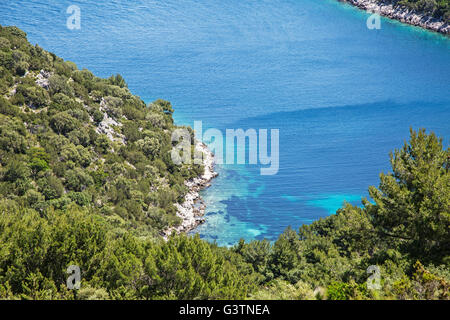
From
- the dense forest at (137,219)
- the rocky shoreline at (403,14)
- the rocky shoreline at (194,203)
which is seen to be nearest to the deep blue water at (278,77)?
the rocky shoreline at (194,203)

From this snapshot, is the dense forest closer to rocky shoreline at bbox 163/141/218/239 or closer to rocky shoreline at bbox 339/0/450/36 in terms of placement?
rocky shoreline at bbox 163/141/218/239

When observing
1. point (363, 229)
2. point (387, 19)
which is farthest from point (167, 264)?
point (387, 19)

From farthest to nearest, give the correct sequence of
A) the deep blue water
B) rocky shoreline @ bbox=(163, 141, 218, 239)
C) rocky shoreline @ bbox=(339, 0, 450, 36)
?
rocky shoreline @ bbox=(339, 0, 450, 36) → the deep blue water → rocky shoreline @ bbox=(163, 141, 218, 239)

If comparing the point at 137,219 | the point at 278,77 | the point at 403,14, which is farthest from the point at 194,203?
the point at 403,14

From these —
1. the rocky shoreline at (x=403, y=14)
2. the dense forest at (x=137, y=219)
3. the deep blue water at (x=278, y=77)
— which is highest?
the rocky shoreline at (x=403, y=14)

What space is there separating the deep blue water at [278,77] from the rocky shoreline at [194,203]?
36.0 inches

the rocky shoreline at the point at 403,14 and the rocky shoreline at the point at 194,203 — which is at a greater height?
the rocky shoreline at the point at 403,14

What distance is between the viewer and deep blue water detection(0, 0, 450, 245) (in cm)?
4806

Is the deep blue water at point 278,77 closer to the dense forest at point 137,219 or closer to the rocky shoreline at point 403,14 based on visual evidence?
the rocky shoreline at point 403,14

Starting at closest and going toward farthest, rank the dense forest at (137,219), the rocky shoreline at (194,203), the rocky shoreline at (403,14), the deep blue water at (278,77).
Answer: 1. the dense forest at (137,219)
2. the rocky shoreline at (194,203)
3. the deep blue water at (278,77)
4. the rocky shoreline at (403,14)

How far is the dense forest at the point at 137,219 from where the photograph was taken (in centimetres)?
1830

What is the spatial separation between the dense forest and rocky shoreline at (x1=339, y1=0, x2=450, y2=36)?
65510 millimetres

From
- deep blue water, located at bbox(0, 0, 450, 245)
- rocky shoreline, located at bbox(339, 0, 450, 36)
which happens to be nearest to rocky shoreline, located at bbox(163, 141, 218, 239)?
deep blue water, located at bbox(0, 0, 450, 245)
